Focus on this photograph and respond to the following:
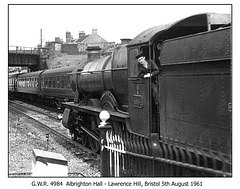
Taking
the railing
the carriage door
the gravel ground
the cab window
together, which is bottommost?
the gravel ground

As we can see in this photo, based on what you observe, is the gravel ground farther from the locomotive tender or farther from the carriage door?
the carriage door

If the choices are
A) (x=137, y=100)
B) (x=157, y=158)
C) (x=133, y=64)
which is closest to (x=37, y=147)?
(x=137, y=100)

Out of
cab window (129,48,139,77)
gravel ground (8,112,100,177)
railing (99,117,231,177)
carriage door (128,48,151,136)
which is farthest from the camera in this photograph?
gravel ground (8,112,100,177)

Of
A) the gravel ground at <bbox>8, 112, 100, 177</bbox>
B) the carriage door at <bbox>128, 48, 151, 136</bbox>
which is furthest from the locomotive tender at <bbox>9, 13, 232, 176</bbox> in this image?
the gravel ground at <bbox>8, 112, 100, 177</bbox>

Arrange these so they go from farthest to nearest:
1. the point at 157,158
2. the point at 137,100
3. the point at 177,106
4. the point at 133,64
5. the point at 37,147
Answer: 1. the point at 37,147
2. the point at 133,64
3. the point at 137,100
4. the point at 177,106
5. the point at 157,158

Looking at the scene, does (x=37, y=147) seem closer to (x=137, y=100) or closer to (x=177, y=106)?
(x=137, y=100)

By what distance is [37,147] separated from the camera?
10422 mm

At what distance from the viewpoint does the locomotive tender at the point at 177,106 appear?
4.32 metres

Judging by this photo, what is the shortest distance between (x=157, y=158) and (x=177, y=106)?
0.94 metres

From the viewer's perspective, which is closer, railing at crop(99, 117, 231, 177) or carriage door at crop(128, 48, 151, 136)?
railing at crop(99, 117, 231, 177)

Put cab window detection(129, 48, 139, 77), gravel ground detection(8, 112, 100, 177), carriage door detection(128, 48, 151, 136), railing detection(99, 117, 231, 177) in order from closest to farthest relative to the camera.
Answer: railing detection(99, 117, 231, 177) < carriage door detection(128, 48, 151, 136) < cab window detection(129, 48, 139, 77) < gravel ground detection(8, 112, 100, 177)

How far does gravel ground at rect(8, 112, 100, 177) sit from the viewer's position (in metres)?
8.10

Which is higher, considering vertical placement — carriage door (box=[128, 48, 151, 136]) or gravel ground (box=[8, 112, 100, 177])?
carriage door (box=[128, 48, 151, 136])
